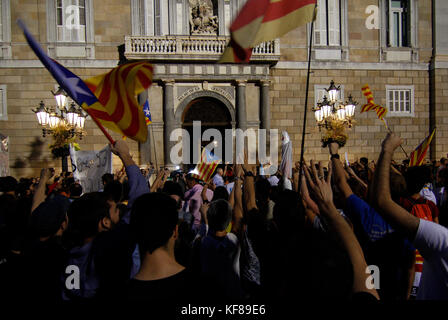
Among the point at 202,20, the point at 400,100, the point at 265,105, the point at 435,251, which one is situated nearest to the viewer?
the point at 435,251

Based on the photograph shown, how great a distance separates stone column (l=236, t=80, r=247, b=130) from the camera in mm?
14938

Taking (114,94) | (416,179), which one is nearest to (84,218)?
(114,94)

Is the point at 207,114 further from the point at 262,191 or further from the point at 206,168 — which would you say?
the point at 262,191

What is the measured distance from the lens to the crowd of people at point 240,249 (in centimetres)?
168

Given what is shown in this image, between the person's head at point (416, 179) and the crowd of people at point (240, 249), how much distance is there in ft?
0.04

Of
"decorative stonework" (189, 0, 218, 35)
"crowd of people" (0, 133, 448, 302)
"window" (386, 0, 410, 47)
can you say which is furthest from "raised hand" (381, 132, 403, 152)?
"window" (386, 0, 410, 47)

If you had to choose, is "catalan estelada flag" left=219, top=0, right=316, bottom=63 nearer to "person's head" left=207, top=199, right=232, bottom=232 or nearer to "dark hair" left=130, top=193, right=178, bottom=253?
"person's head" left=207, top=199, right=232, bottom=232

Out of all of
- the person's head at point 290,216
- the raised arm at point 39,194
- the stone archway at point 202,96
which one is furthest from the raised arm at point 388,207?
the stone archway at point 202,96

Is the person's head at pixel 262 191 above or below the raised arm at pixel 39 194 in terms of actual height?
below

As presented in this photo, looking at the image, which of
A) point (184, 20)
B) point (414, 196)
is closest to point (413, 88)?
point (184, 20)

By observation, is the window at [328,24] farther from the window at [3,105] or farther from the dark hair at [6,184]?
the dark hair at [6,184]

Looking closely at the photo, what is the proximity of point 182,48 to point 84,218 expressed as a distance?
13.2 m

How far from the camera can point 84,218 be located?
8.03 feet

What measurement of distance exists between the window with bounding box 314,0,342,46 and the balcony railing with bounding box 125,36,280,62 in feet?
8.27
